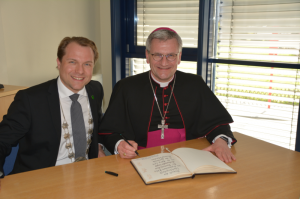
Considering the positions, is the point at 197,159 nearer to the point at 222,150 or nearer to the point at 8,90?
the point at 222,150

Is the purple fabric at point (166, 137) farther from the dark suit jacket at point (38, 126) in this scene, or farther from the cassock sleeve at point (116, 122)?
the dark suit jacket at point (38, 126)

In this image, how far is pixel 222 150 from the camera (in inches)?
70.4

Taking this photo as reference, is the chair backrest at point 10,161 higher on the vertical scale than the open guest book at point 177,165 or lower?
lower

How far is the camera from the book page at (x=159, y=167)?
143cm

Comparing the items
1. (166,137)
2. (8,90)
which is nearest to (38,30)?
(8,90)

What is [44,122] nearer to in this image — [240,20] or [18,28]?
[18,28]

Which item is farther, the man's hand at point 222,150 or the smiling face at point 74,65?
the smiling face at point 74,65

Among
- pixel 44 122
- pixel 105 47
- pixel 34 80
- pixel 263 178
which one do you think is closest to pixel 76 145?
pixel 44 122

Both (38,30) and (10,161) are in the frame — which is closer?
(10,161)

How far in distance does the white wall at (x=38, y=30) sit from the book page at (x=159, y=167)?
2283 millimetres

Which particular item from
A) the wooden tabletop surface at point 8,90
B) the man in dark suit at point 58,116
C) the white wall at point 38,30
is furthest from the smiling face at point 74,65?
the white wall at point 38,30

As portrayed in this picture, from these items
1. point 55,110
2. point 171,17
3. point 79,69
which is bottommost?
point 55,110

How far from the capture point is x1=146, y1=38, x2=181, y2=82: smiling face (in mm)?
2125

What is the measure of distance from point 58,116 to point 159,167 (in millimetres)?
826
